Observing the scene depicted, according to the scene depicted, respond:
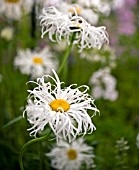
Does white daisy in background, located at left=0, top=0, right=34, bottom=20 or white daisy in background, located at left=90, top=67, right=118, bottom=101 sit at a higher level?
white daisy in background, located at left=0, top=0, right=34, bottom=20

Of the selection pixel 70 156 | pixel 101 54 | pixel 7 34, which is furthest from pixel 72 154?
pixel 7 34

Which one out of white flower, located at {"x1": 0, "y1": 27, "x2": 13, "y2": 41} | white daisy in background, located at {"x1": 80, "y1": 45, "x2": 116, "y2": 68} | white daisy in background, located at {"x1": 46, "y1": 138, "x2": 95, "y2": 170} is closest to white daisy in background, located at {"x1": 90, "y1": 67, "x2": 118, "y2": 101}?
white daisy in background, located at {"x1": 80, "y1": 45, "x2": 116, "y2": 68}

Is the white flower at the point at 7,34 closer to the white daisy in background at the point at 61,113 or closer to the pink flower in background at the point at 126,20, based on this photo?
the white daisy in background at the point at 61,113

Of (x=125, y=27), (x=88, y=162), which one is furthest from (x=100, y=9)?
(x=125, y=27)

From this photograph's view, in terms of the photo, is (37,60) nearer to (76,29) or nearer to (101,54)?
(101,54)

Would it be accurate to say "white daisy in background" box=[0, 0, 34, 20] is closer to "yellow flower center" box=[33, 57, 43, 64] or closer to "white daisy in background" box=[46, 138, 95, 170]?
"yellow flower center" box=[33, 57, 43, 64]

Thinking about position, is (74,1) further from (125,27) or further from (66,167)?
(125,27)

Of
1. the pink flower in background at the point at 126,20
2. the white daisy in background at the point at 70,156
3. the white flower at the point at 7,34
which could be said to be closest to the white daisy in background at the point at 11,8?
the white flower at the point at 7,34
